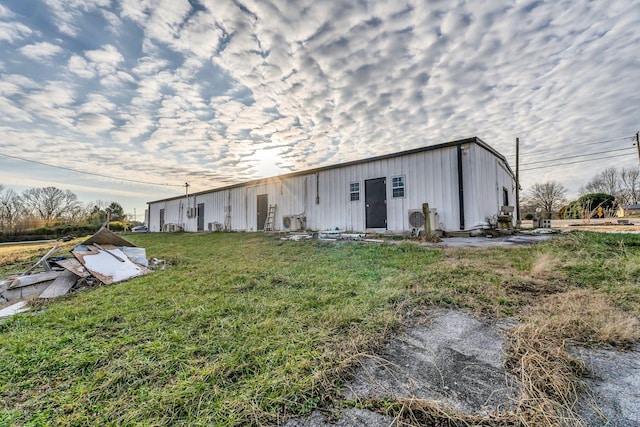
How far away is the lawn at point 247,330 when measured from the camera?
3.83ft

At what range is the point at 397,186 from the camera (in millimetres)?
8523

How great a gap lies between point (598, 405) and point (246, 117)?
9.60 meters

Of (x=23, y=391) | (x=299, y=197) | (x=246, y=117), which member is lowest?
(x=23, y=391)

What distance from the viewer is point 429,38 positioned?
6.03 meters

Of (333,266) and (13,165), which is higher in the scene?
(13,165)

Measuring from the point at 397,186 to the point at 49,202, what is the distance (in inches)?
1632

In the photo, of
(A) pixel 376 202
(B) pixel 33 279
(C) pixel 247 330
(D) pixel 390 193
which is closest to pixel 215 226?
(A) pixel 376 202

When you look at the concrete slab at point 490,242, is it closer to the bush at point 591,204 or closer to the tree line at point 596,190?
the bush at point 591,204

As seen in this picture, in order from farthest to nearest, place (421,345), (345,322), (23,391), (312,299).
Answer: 1. (312,299)
2. (345,322)
3. (421,345)
4. (23,391)

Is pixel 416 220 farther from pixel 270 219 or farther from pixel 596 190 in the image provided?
pixel 596 190

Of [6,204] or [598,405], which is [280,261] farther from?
[6,204]

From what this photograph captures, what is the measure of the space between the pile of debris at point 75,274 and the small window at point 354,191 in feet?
22.5

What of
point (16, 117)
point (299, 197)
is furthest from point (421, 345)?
point (16, 117)

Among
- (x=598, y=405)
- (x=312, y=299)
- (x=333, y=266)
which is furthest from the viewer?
(x=333, y=266)
